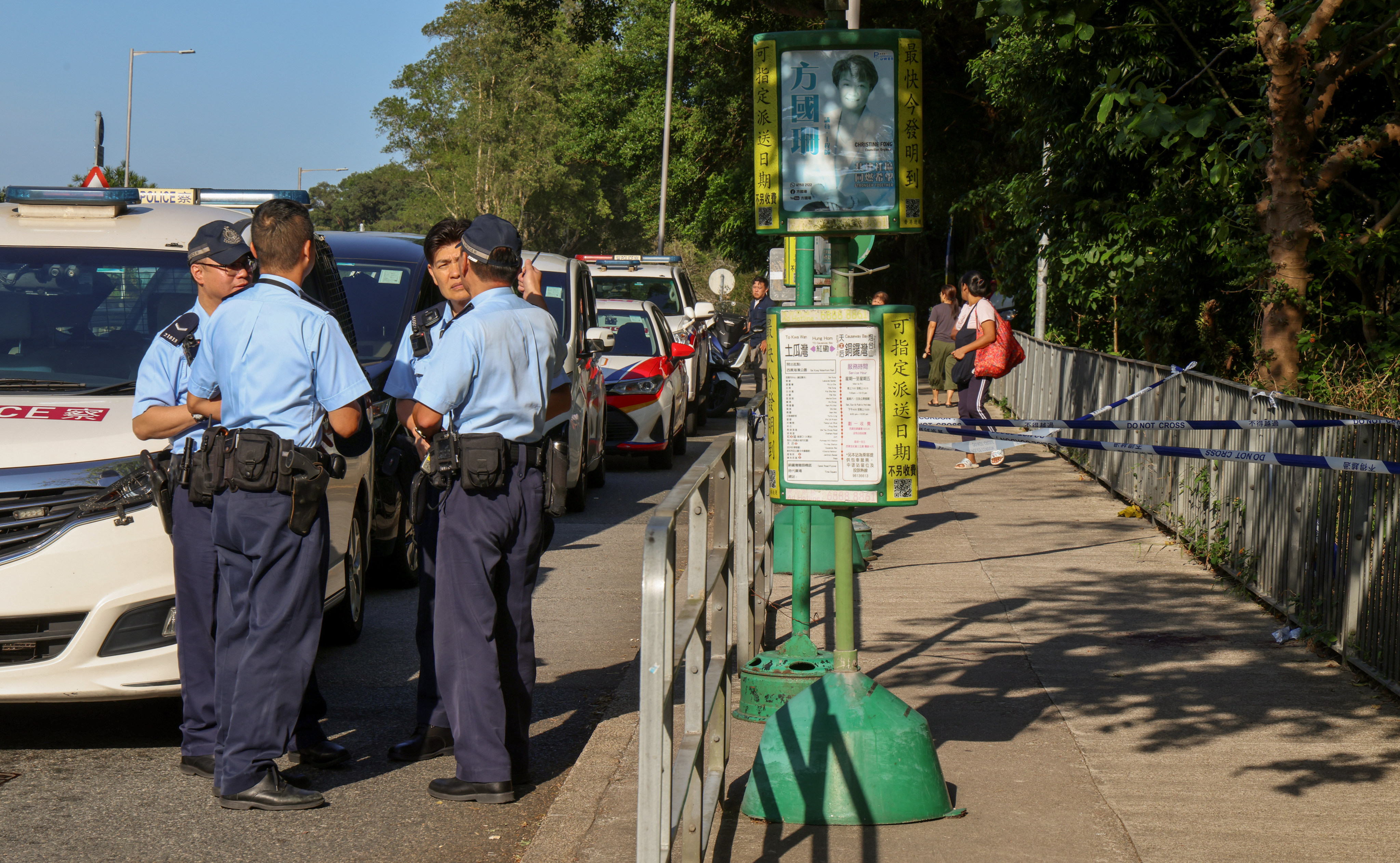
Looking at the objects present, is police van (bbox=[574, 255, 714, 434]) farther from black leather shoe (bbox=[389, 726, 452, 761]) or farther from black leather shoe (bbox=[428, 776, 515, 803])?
black leather shoe (bbox=[428, 776, 515, 803])

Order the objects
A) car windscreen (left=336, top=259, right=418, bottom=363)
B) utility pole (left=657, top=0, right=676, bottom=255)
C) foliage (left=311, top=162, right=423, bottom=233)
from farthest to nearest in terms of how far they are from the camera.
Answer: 1. foliage (left=311, top=162, right=423, bottom=233)
2. utility pole (left=657, top=0, right=676, bottom=255)
3. car windscreen (left=336, top=259, right=418, bottom=363)

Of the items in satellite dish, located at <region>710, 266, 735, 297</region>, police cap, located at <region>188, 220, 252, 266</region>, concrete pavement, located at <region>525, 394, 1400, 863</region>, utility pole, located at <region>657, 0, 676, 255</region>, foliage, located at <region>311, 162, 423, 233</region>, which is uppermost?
foliage, located at <region>311, 162, 423, 233</region>

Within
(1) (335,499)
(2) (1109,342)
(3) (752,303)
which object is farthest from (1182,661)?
(3) (752,303)

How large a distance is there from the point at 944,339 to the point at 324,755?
1922 centimetres

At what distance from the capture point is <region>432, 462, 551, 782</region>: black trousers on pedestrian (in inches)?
194

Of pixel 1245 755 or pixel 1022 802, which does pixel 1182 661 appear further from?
pixel 1022 802

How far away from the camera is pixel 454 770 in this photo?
5523 mm

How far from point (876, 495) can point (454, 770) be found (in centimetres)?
205

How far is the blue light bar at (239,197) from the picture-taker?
23.3 ft

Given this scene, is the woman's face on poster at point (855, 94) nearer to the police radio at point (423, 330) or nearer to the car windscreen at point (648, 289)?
the police radio at point (423, 330)

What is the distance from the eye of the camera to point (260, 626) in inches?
190

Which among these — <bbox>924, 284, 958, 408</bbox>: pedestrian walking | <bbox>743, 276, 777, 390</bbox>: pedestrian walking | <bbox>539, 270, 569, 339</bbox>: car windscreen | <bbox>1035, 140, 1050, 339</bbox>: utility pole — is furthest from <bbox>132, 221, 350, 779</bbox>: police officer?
<bbox>924, 284, 958, 408</bbox>: pedestrian walking

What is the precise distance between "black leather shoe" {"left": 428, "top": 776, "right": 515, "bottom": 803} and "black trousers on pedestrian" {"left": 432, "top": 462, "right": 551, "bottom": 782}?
0.07 ft

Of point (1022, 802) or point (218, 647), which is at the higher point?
point (218, 647)
